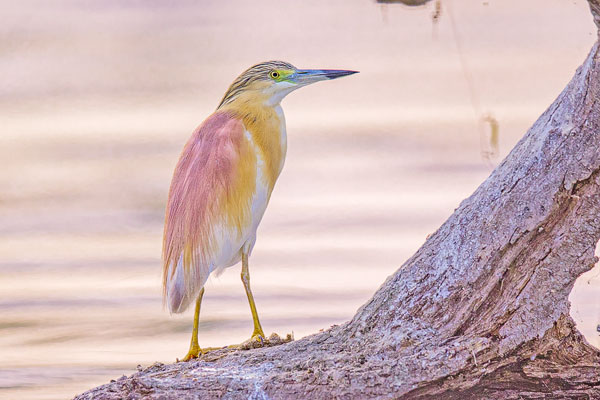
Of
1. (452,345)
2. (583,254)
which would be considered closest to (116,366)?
(452,345)

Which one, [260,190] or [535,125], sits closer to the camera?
[535,125]

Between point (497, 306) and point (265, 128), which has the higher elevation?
point (265, 128)

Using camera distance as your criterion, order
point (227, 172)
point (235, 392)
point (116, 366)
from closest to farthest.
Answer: point (235, 392)
point (227, 172)
point (116, 366)

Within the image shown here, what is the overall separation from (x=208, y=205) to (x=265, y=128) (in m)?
0.24

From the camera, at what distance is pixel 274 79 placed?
7.38 feet

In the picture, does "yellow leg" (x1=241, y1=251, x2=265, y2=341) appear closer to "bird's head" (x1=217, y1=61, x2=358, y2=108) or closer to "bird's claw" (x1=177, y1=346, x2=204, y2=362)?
"bird's claw" (x1=177, y1=346, x2=204, y2=362)

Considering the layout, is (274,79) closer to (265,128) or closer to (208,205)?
(265,128)

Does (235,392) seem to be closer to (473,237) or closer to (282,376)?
(282,376)

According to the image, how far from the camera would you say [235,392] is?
6.11 ft

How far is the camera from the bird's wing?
2170mm

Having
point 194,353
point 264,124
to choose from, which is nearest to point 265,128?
point 264,124

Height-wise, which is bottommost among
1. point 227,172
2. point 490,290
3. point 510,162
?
point 490,290

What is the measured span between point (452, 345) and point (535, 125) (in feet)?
1.57

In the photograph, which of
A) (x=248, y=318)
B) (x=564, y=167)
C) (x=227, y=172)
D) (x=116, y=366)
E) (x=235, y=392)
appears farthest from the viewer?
(x=248, y=318)
